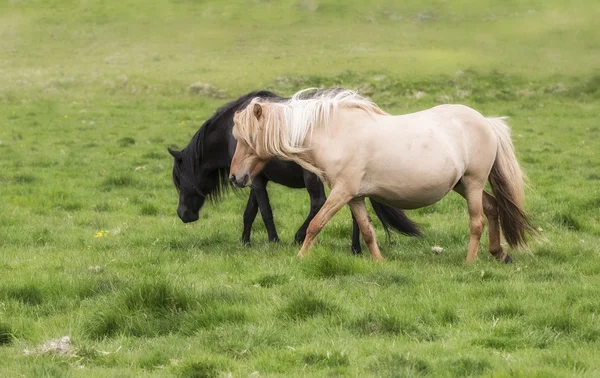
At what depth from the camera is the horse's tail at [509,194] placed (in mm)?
9562

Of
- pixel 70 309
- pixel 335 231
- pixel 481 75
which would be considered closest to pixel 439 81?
pixel 481 75

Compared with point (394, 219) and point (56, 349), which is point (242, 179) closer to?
point (394, 219)

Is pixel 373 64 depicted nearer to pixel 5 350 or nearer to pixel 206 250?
pixel 206 250

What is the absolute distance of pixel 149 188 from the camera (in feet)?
51.3

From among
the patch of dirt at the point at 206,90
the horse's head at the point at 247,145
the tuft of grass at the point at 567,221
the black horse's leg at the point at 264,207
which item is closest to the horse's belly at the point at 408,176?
the horse's head at the point at 247,145

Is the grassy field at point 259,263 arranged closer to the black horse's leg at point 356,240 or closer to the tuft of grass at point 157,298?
the tuft of grass at point 157,298

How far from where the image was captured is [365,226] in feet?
30.5

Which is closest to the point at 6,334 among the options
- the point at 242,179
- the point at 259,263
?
the point at 259,263

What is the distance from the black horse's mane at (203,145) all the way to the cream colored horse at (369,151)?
4.09 ft

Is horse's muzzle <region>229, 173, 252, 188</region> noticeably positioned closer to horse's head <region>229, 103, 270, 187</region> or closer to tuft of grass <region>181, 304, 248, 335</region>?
horse's head <region>229, 103, 270, 187</region>

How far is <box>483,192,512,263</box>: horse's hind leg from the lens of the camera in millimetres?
9586

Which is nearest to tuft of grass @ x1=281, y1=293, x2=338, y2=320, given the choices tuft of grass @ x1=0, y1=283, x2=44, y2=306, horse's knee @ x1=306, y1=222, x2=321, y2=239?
horse's knee @ x1=306, y1=222, x2=321, y2=239

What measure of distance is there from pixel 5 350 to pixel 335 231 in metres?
5.82

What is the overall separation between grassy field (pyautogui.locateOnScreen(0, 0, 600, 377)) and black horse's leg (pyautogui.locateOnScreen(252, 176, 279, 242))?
279mm
